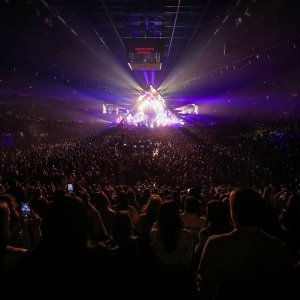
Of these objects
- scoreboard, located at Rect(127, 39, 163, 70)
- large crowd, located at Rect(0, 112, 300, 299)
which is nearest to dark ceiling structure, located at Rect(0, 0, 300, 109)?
scoreboard, located at Rect(127, 39, 163, 70)

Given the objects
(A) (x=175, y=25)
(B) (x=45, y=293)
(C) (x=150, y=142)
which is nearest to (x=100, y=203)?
(B) (x=45, y=293)

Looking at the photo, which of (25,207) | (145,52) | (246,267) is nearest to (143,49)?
(145,52)

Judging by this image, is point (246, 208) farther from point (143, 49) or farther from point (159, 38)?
point (159, 38)

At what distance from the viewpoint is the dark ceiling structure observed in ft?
38.9

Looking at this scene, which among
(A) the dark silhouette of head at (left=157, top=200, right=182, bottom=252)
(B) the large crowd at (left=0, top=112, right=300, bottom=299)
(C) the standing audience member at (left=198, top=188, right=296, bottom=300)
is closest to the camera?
(B) the large crowd at (left=0, top=112, right=300, bottom=299)

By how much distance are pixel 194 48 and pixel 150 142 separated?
992 cm

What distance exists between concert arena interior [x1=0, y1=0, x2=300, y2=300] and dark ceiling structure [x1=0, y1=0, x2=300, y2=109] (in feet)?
0.29

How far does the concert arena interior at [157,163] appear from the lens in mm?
2365

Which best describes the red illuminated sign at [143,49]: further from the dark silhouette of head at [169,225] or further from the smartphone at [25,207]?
the dark silhouette of head at [169,225]

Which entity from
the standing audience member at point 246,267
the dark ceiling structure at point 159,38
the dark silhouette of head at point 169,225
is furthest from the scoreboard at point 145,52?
the standing audience member at point 246,267

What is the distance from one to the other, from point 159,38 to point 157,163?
22.1ft

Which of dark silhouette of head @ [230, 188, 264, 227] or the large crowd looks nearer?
the large crowd

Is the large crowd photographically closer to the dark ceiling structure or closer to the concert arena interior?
the concert arena interior

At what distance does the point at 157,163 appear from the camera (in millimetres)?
18422
